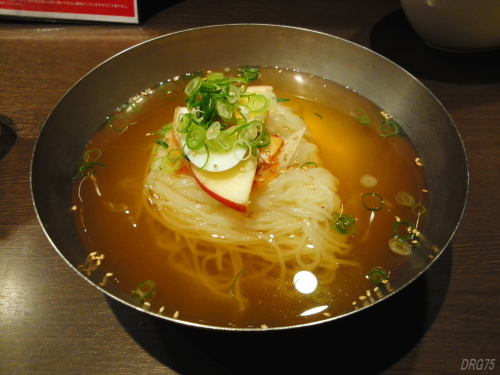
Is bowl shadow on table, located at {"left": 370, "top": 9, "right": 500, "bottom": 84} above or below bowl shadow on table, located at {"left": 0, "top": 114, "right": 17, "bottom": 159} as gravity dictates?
above

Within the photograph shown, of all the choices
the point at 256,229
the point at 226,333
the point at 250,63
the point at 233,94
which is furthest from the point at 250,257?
the point at 250,63

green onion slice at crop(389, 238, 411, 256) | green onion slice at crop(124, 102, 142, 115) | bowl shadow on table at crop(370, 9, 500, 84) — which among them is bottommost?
green onion slice at crop(389, 238, 411, 256)

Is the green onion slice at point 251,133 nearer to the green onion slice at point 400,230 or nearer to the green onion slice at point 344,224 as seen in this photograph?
the green onion slice at point 344,224

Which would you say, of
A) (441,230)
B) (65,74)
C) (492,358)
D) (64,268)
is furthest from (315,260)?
(65,74)

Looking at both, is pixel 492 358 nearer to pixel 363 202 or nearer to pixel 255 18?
pixel 363 202

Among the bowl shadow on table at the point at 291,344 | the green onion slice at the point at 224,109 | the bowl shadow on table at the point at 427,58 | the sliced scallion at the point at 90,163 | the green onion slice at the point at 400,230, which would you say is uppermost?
the green onion slice at the point at 224,109

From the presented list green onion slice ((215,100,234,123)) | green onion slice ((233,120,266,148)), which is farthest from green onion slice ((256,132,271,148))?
green onion slice ((215,100,234,123))

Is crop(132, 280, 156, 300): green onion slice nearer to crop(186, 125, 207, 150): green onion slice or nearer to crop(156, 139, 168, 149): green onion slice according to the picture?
crop(186, 125, 207, 150): green onion slice

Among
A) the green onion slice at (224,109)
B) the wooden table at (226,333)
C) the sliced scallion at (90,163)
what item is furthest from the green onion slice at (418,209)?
the sliced scallion at (90,163)
